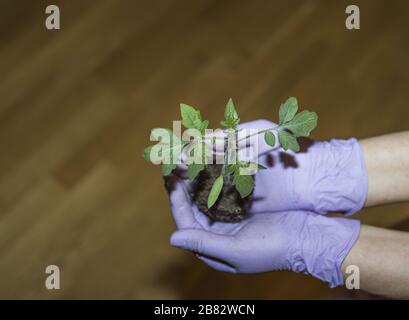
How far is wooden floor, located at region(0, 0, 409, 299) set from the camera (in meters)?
1.80

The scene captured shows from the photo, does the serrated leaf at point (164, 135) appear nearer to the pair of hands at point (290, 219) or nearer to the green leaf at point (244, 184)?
the green leaf at point (244, 184)

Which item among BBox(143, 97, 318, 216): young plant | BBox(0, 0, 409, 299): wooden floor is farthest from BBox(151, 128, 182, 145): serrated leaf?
BBox(0, 0, 409, 299): wooden floor

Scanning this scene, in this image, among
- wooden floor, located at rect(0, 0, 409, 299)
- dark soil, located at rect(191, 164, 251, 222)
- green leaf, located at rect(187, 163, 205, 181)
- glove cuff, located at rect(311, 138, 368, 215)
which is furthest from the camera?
wooden floor, located at rect(0, 0, 409, 299)

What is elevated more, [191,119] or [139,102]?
[139,102]

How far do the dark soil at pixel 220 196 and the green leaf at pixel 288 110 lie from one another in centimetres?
26

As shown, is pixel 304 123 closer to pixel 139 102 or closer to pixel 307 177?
Answer: pixel 307 177

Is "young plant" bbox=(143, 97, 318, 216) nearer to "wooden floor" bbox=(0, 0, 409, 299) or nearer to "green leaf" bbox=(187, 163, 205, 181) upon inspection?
"green leaf" bbox=(187, 163, 205, 181)

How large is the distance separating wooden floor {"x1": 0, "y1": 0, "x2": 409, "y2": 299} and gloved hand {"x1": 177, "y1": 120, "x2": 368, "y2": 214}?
0.50 m

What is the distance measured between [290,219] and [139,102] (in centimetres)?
100

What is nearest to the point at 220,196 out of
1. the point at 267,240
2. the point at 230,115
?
the point at 267,240

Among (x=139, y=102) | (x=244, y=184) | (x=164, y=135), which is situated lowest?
(x=244, y=184)

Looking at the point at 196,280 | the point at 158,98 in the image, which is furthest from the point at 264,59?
the point at 196,280

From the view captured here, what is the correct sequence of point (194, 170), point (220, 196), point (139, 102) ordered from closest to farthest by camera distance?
point (194, 170) → point (220, 196) → point (139, 102)

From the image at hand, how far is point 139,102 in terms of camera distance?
2098 millimetres
